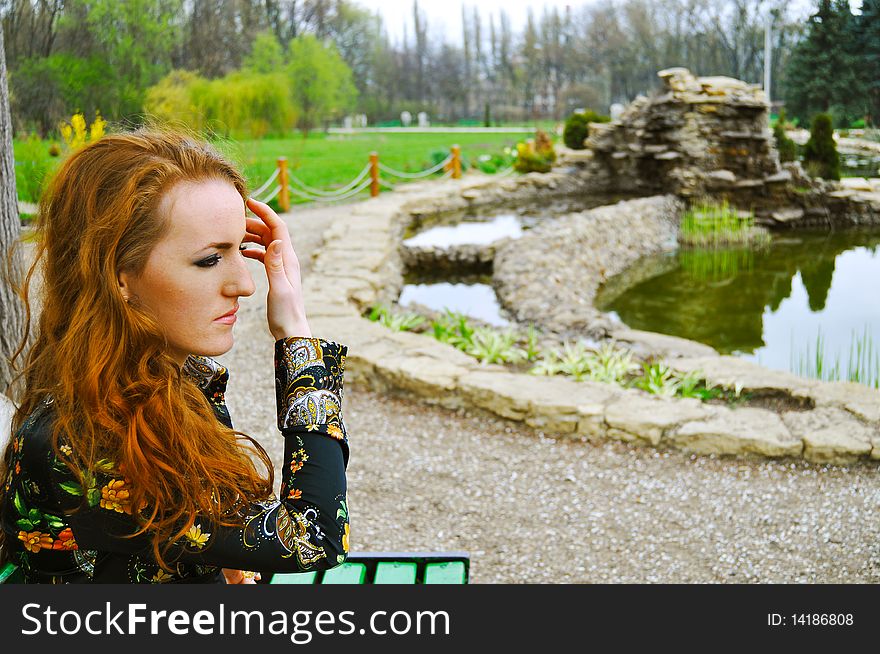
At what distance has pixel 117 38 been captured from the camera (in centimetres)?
1226

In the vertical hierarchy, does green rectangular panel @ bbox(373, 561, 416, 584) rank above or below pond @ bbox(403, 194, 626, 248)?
below

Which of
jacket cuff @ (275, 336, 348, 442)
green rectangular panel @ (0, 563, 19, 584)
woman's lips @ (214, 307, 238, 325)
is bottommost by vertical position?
green rectangular panel @ (0, 563, 19, 584)

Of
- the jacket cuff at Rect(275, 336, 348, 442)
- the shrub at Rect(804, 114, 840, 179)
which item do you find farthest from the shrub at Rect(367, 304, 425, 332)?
the shrub at Rect(804, 114, 840, 179)

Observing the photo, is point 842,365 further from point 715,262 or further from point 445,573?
point 445,573

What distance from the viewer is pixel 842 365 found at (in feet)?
17.5

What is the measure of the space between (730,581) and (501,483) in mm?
962

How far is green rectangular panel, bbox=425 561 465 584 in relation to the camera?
1752 mm

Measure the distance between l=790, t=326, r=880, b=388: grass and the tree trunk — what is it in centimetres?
378

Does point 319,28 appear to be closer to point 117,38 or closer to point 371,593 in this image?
point 117,38

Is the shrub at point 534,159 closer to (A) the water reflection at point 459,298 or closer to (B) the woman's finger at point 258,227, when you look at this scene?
(A) the water reflection at point 459,298

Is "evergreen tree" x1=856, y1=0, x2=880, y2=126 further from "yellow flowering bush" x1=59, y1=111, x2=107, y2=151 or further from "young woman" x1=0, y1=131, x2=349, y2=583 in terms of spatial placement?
"young woman" x1=0, y1=131, x2=349, y2=583

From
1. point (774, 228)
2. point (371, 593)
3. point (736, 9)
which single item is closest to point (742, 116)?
point (774, 228)

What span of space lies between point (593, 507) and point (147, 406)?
7.58ft

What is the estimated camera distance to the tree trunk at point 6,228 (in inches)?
95.0
